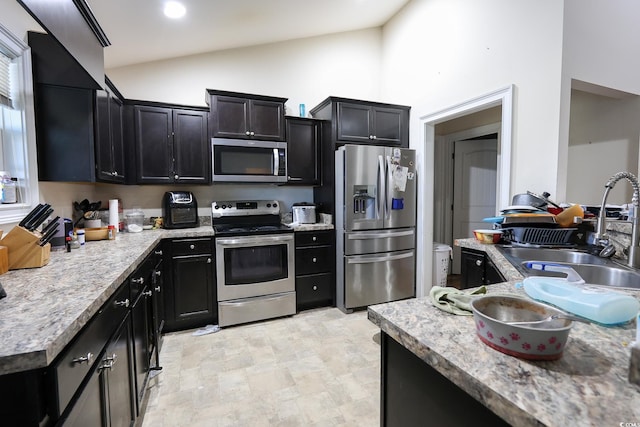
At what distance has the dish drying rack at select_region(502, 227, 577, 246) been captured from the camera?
6.07 ft

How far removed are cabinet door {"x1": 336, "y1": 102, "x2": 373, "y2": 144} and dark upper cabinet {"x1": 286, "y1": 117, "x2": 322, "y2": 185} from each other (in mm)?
308

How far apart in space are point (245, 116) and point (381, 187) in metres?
1.57

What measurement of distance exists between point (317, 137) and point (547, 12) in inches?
84.5

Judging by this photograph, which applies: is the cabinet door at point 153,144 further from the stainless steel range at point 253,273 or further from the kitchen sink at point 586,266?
A: the kitchen sink at point 586,266

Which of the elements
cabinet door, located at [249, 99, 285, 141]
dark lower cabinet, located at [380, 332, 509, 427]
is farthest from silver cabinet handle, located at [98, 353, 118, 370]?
cabinet door, located at [249, 99, 285, 141]

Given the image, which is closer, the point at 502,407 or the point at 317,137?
the point at 502,407

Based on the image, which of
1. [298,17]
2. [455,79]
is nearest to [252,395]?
[455,79]

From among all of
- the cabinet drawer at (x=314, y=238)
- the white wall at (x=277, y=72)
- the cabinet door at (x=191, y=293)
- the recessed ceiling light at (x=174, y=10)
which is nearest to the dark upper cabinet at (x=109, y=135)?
the white wall at (x=277, y=72)

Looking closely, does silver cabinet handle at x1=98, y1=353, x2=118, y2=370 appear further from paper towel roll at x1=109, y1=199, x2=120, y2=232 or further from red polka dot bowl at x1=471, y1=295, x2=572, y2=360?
paper towel roll at x1=109, y1=199, x2=120, y2=232

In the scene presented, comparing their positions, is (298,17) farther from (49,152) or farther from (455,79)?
(49,152)

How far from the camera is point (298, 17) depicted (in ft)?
9.86

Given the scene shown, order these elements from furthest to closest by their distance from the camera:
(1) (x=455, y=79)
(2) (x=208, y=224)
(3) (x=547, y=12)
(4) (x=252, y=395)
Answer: (2) (x=208, y=224) < (1) (x=455, y=79) < (3) (x=547, y=12) < (4) (x=252, y=395)

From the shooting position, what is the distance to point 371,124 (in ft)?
10.9

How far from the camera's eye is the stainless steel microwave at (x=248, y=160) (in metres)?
2.91
